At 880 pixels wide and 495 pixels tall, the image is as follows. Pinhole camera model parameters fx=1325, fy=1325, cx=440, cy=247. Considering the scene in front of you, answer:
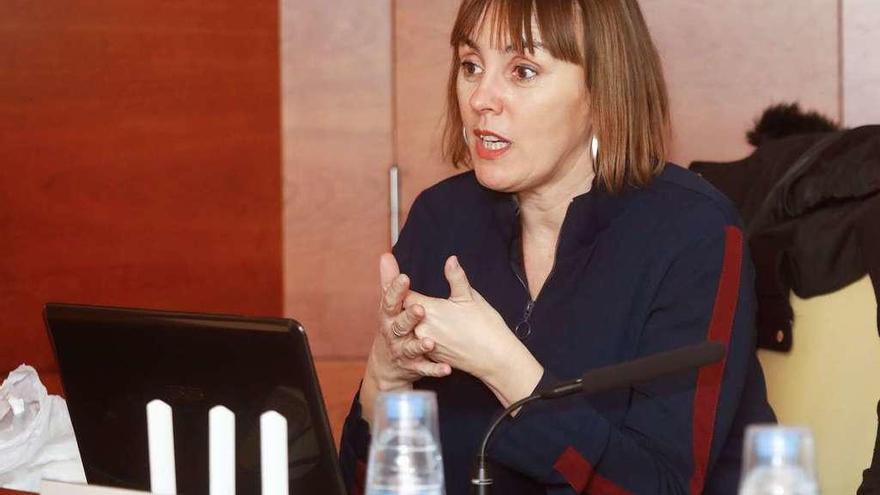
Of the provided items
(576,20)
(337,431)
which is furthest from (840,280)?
(337,431)

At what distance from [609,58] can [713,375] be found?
1.50 ft

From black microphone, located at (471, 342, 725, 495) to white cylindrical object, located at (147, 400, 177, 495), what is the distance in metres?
0.28

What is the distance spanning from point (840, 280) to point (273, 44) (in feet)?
4.55

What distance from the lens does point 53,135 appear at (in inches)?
107

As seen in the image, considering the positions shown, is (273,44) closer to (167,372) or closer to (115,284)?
(115,284)

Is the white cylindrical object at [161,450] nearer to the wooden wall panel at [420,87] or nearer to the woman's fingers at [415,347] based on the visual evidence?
the woman's fingers at [415,347]

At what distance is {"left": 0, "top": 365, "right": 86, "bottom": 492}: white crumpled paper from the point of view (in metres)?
1.64

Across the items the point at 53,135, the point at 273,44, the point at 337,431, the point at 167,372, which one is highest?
the point at 273,44

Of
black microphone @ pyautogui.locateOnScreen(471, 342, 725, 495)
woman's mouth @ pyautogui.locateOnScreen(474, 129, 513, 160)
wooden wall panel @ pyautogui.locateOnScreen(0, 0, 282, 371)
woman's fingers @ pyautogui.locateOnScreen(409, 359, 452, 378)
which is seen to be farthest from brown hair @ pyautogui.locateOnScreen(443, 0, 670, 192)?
wooden wall panel @ pyautogui.locateOnScreen(0, 0, 282, 371)

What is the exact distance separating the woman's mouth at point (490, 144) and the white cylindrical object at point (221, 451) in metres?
0.71

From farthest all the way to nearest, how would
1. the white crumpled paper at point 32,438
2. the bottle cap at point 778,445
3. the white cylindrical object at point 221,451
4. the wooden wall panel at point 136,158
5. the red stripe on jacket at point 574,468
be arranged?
the wooden wall panel at point 136,158 < the white crumpled paper at point 32,438 < the red stripe on jacket at point 574,468 < the white cylindrical object at point 221,451 < the bottle cap at point 778,445

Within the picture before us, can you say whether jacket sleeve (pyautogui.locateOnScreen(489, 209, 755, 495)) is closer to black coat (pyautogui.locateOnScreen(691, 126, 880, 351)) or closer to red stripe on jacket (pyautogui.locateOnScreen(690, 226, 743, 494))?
red stripe on jacket (pyautogui.locateOnScreen(690, 226, 743, 494))

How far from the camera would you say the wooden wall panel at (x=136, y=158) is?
272cm

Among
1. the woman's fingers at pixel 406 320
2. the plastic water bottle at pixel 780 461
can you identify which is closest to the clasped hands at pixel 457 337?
the woman's fingers at pixel 406 320
